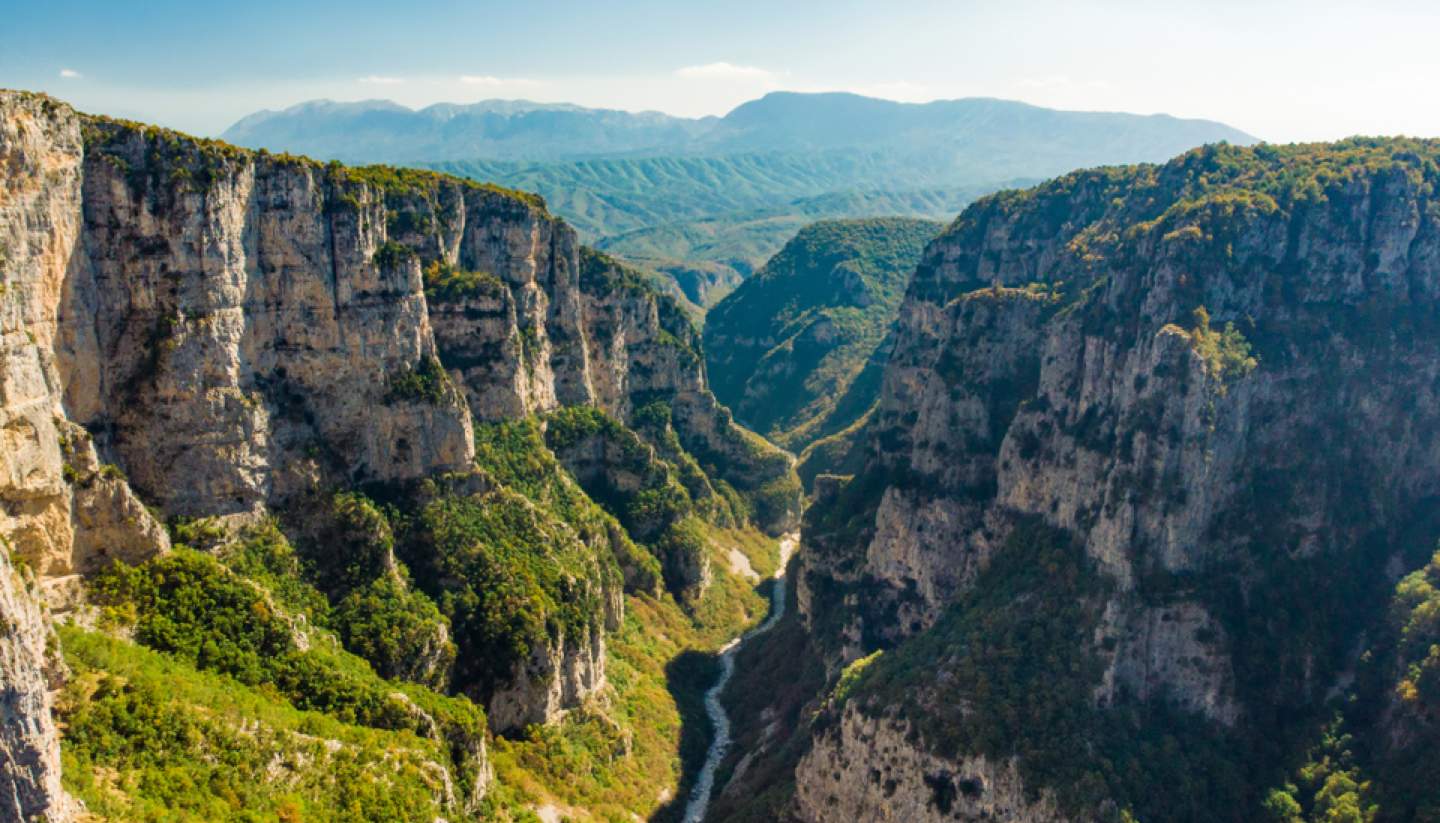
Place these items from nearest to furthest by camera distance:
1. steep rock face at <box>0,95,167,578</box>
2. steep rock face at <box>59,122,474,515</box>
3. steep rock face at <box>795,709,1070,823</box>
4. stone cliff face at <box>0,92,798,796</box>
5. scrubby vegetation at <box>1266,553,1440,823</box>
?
steep rock face at <box>0,95,167,578</box>, stone cliff face at <box>0,92,798,796</box>, scrubby vegetation at <box>1266,553,1440,823</box>, steep rock face at <box>59,122,474,515</box>, steep rock face at <box>795,709,1070,823</box>

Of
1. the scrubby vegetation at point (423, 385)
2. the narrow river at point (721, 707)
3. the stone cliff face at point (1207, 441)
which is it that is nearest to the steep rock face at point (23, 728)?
the scrubby vegetation at point (423, 385)

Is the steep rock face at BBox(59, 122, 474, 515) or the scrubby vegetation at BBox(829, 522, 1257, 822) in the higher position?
the steep rock face at BBox(59, 122, 474, 515)

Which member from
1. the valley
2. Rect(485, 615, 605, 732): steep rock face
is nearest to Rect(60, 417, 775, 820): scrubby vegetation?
the valley

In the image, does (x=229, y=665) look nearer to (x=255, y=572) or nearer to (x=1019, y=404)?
(x=255, y=572)

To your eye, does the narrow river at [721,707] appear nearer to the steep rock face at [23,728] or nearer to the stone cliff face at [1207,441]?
the stone cliff face at [1207,441]

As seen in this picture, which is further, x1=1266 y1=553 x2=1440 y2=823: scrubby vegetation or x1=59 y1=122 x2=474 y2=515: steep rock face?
x1=59 y1=122 x2=474 y2=515: steep rock face

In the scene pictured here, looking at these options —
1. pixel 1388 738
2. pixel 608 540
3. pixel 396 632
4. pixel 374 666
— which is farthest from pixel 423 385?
pixel 1388 738

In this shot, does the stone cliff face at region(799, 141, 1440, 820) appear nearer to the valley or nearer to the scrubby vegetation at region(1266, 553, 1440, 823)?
the valley

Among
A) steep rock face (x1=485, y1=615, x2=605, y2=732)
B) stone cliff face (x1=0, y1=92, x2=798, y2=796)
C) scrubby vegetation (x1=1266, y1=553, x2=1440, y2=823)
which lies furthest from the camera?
steep rock face (x1=485, y1=615, x2=605, y2=732)
